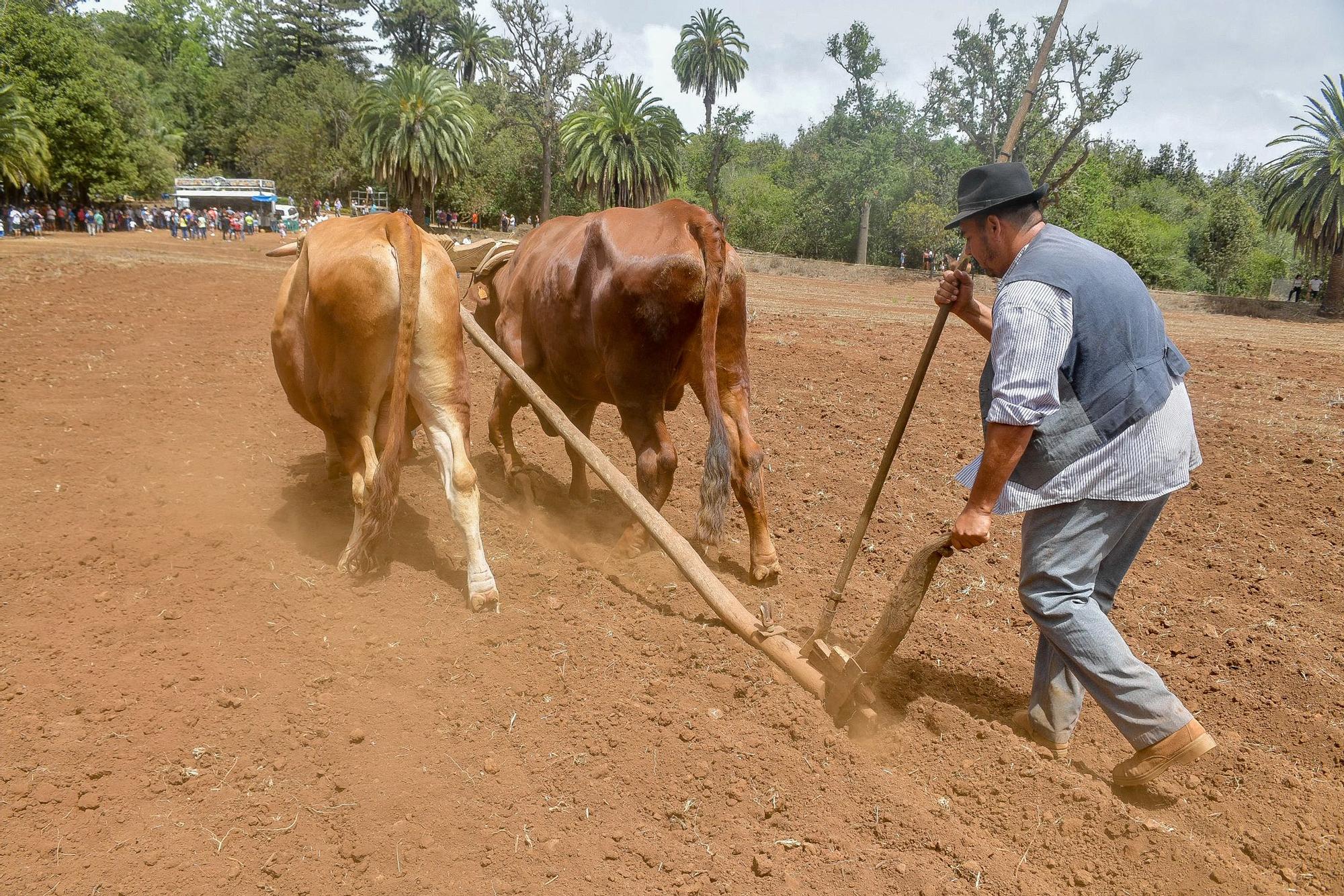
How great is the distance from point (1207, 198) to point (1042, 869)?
62807 mm

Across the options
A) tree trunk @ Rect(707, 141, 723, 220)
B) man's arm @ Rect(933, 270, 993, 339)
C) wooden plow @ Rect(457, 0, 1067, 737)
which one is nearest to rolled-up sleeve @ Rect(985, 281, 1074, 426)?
wooden plow @ Rect(457, 0, 1067, 737)

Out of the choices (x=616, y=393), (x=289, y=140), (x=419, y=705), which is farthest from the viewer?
(x=289, y=140)

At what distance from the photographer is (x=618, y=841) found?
9.53ft

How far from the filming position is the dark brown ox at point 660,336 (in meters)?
4.84

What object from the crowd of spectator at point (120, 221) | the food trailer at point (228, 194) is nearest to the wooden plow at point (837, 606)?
the crowd of spectator at point (120, 221)

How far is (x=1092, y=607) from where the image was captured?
10.5 feet

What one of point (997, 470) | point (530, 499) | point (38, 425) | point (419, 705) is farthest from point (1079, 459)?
point (38, 425)

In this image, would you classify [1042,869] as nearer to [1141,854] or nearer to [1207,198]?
[1141,854]

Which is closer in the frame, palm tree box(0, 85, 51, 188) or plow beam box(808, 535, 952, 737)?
plow beam box(808, 535, 952, 737)

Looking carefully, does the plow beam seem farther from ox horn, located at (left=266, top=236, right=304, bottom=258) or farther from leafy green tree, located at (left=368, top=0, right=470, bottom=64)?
leafy green tree, located at (left=368, top=0, right=470, bottom=64)

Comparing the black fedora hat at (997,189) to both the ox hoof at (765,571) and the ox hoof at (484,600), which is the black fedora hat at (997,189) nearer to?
the ox hoof at (765,571)

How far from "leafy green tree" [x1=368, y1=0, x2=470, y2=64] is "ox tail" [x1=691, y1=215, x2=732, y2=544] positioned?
77.2 meters

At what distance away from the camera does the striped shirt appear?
9.78 ft

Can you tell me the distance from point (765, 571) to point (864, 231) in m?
45.1
